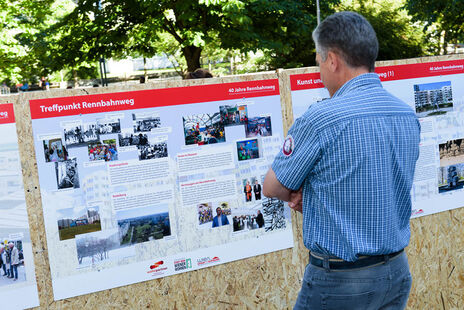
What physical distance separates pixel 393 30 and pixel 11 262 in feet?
98.2

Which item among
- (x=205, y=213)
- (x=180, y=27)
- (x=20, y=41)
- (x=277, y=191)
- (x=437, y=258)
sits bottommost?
(x=437, y=258)

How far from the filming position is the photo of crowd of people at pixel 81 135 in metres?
3.05

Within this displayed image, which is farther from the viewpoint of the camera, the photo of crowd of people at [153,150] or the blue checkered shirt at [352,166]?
the photo of crowd of people at [153,150]

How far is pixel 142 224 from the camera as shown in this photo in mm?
3230

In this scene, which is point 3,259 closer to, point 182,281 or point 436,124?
point 182,281

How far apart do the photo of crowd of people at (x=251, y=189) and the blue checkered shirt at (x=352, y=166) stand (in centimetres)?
127

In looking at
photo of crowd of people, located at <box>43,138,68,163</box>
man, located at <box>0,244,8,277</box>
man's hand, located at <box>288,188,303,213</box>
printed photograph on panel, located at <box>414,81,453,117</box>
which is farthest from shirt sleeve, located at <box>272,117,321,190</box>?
printed photograph on panel, located at <box>414,81,453,117</box>

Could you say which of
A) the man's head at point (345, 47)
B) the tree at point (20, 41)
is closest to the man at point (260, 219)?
the man's head at point (345, 47)

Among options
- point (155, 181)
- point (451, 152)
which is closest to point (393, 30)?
point (451, 152)

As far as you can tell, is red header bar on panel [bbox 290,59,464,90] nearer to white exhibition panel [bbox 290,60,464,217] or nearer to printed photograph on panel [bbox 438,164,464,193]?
white exhibition panel [bbox 290,60,464,217]

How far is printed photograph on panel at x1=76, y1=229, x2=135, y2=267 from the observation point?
10.1ft

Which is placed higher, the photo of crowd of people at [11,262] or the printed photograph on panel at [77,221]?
the printed photograph on panel at [77,221]

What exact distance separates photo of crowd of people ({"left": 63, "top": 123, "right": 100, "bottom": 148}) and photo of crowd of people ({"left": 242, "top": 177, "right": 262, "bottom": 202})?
1087 millimetres

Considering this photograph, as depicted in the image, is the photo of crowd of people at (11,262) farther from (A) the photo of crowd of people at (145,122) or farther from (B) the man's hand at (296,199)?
(B) the man's hand at (296,199)
